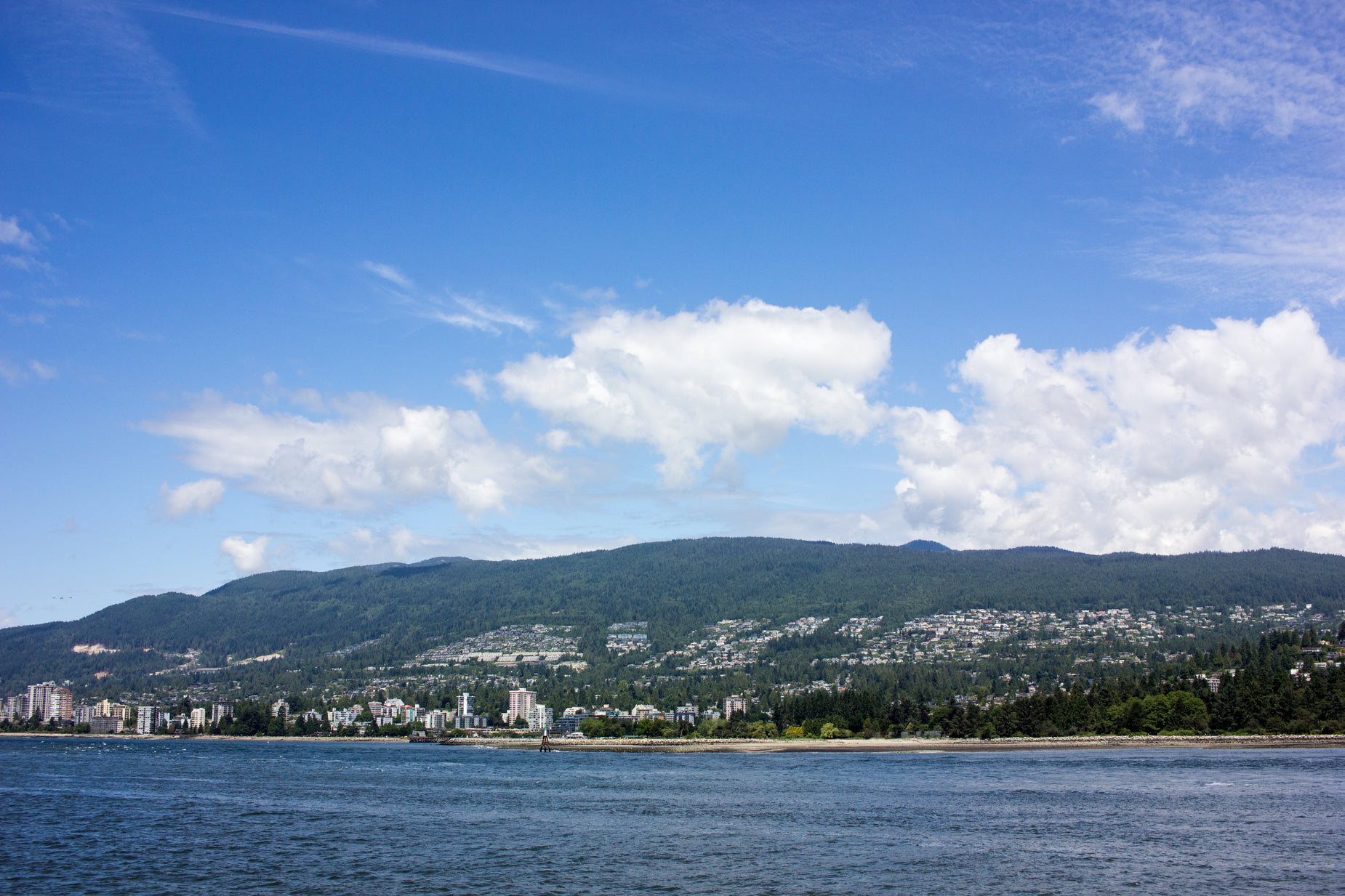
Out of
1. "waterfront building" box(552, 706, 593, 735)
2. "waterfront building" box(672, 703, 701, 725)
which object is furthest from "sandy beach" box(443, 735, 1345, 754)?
"waterfront building" box(552, 706, 593, 735)

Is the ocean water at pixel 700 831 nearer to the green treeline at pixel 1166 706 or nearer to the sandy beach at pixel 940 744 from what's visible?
the sandy beach at pixel 940 744

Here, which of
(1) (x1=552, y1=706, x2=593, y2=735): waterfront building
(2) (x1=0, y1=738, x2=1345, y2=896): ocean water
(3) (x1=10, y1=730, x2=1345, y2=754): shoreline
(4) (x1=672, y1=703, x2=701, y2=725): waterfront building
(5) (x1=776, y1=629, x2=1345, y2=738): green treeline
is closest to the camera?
(2) (x1=0, y1=738, x2=1345, y2=896): ocean water

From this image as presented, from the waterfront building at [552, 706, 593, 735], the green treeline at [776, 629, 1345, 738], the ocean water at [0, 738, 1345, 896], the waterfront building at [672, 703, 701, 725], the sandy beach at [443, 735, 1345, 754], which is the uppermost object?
the ocean water at [0, 738, 1345, 896]

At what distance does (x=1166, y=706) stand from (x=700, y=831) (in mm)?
96917

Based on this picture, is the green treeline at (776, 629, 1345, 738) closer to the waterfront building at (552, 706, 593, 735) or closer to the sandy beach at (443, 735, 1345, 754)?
the sandy beach at (443, 735, 1345, 754)

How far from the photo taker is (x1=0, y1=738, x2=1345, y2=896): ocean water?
3166 cm

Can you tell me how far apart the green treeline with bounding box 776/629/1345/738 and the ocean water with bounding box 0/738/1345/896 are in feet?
109

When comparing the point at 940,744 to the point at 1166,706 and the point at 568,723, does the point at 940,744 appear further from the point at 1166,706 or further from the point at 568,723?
the point at 568,723

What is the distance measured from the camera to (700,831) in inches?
1716

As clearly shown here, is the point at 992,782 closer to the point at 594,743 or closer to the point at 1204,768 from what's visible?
the point at 1204,768

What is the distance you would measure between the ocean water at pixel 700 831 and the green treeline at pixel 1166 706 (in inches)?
1312

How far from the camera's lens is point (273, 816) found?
4966cm

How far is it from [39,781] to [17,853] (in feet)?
144

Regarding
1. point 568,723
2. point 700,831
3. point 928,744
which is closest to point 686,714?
point 568,723
